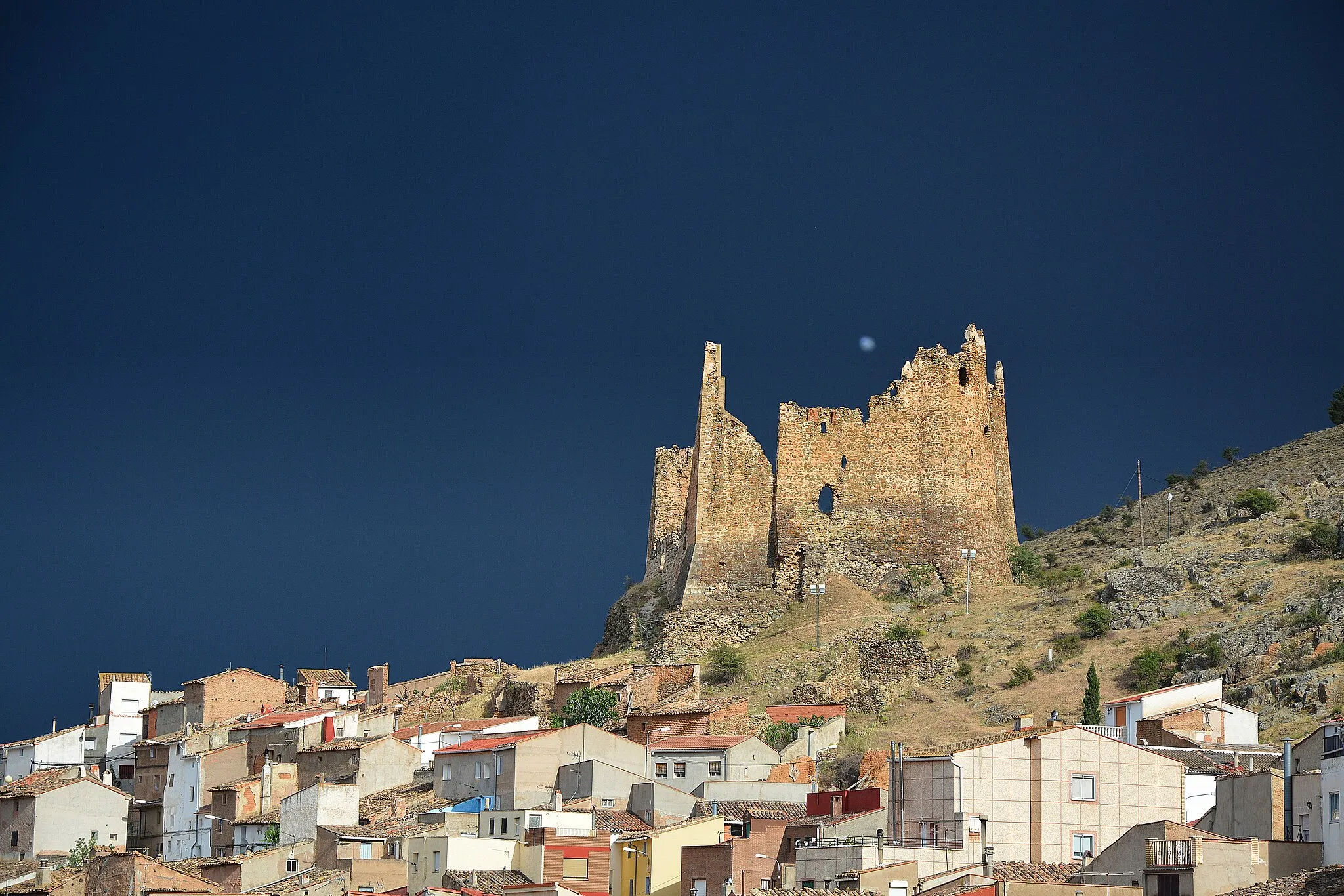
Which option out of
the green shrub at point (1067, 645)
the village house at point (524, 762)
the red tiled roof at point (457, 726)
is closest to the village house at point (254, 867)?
the village house at point (524, 762)

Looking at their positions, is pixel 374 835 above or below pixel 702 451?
below

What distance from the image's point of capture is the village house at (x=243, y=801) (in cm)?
5316

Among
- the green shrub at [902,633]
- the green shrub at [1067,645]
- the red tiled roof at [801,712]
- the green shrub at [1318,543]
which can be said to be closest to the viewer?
the red tiled roof at [801,712]

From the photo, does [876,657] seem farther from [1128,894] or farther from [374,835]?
[1128,894]

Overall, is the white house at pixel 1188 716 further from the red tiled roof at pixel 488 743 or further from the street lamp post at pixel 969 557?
the street lamp post at pixel 969 557

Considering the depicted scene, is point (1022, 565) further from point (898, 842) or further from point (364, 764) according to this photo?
point (898, 842)

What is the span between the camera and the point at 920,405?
223 feet

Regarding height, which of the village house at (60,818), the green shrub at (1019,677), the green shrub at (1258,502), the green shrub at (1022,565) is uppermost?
the green shrub at (1258,502)

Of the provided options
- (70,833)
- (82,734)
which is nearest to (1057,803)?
(70,833)

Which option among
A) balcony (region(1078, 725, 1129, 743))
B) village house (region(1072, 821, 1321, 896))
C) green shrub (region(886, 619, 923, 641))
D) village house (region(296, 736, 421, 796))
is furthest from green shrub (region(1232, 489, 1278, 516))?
village house (region(1072, 821, 1321, 896))

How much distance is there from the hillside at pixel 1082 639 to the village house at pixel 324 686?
886 centimetres

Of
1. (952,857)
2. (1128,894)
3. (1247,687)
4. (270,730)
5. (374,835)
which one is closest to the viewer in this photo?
(1128,894)

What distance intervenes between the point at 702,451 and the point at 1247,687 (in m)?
22.3

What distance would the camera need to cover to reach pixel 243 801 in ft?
181
